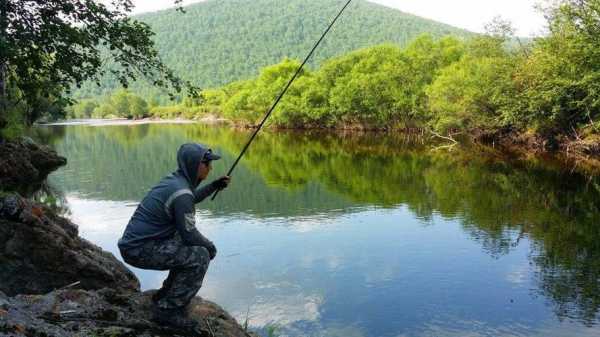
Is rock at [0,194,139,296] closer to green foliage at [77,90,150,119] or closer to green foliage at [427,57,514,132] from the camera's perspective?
green foliage at [427,57,514,132]

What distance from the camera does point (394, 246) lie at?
1650 cm

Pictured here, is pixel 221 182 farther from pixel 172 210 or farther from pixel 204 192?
pixel 172 210

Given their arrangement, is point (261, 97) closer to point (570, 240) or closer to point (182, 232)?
point (570, 240)

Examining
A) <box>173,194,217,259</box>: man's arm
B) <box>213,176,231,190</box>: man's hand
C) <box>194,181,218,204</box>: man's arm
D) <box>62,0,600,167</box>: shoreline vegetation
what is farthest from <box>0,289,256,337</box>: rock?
<box>62,0,600,167</box>: shoreline vegetation

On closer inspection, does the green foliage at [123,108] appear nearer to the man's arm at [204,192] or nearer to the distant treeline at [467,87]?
the distant treeline at [467,87]

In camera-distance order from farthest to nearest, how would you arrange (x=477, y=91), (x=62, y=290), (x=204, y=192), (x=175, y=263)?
(x=477, y=91), (x=204, y=192), (x=62, y=290), (x=175, y=263)

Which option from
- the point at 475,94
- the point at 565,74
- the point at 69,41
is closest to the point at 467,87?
the point at 475,94

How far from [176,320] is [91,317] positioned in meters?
0.88

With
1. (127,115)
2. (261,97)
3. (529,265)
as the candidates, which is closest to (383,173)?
(529,265)

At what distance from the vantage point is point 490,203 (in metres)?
22.8

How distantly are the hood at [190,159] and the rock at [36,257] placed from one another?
3.57m

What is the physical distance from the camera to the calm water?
36.7ft

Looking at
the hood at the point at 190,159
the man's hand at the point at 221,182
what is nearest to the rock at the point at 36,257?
the man's hand at the point at 221,182

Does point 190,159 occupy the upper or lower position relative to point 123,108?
upper
